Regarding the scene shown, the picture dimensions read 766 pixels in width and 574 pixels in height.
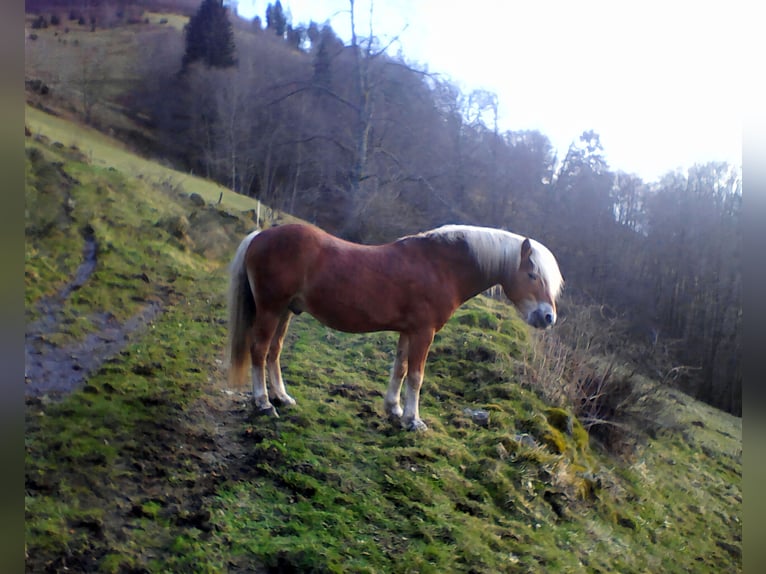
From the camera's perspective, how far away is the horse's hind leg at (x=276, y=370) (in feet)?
8.73

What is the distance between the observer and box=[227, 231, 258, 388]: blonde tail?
8.60ft

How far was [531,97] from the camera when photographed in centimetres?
304

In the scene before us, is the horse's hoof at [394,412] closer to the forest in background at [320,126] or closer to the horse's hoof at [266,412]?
the horse's hoof at [266,412]

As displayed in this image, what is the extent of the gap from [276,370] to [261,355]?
0.14 metres

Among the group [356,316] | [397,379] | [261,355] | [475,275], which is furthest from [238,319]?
[475,275]

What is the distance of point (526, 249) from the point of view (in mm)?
2660

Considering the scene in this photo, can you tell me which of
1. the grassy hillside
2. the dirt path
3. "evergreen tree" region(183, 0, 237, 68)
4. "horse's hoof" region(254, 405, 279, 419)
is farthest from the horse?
"evergreen tree" region(183, 0, 237, 68)

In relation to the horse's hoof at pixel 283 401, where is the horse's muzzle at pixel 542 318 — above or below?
above

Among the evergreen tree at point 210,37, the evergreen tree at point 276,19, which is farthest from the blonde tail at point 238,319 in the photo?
the evergreen tree at point 276,19

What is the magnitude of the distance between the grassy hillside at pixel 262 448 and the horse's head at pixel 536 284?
0.54 meters

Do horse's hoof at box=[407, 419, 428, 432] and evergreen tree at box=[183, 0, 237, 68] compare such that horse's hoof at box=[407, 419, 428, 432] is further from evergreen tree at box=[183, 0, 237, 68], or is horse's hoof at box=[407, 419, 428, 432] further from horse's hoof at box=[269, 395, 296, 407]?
evergreen tree at box=[183, 0, 237, 68]

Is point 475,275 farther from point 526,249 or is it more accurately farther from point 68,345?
point 68,345
